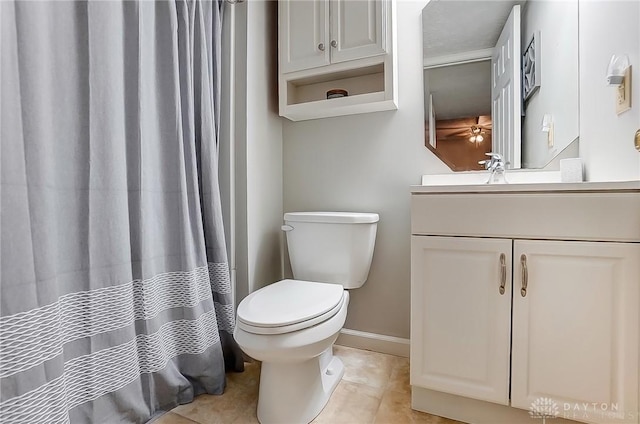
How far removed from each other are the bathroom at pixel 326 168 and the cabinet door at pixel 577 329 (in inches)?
25.5

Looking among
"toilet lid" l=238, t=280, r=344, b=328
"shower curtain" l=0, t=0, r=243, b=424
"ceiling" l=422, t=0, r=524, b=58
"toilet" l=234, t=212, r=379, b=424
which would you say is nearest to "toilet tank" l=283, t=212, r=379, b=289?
"toilet" l=234, t=212, r=379, b=424

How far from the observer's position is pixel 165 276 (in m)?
1.23

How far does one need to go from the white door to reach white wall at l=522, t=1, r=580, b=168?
32 millimetres

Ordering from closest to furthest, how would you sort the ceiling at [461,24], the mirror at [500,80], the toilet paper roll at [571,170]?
the toilet paper roll at [571,170], the mirror at [500,80], the ceiling at [461,24]

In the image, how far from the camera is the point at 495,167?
134cm

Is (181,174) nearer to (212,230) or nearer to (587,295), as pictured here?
(212,230)

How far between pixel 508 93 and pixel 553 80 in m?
0.17

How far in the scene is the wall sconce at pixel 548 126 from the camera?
1.37 metres

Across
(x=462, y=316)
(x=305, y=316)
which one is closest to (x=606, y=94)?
(x=462, y=316)

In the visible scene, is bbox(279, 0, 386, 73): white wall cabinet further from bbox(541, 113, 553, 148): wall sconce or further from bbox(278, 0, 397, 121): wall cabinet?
bbox(541, 113, 553, 148): wall sconce

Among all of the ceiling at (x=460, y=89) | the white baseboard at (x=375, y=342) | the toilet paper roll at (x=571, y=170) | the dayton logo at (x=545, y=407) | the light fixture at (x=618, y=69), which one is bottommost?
the white baseboard at (x=375, y=342)

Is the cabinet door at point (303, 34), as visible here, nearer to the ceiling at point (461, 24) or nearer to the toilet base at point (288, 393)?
the ceiling at point (461, 24)

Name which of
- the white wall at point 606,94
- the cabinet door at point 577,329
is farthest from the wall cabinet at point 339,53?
the cabinet door at point 577,329

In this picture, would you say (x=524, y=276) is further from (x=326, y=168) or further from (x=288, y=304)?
(x=326, y=168)
